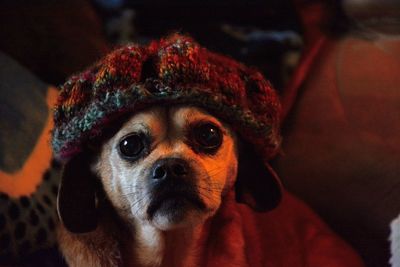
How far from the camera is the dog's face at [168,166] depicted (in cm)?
95

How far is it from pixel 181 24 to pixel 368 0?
0.65 metres

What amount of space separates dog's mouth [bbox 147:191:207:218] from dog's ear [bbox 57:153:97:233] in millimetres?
145

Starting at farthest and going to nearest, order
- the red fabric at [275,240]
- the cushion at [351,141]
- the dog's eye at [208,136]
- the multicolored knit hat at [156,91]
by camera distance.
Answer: the cushion at [351,141], the red fabric at [275,240], the dog's eye at [208,136], the multicolored knit hat at [156,91]

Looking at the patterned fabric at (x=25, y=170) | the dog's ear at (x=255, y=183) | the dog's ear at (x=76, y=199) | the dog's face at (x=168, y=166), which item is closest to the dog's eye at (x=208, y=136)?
the dog's face at (x=168, y=166)

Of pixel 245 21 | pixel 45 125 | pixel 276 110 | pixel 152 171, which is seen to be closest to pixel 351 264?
pixel 276 110

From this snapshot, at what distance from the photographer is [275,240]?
49.4 inches

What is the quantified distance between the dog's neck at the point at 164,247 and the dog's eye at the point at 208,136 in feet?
0.59

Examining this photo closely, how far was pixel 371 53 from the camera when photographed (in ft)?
5.48

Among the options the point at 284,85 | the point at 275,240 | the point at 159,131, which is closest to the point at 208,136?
the point at 159,131

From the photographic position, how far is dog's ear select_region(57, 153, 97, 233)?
101 cm

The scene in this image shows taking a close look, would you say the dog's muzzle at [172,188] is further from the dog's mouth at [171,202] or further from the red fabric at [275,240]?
the red fabric at [275,240]

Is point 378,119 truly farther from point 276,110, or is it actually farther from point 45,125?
point 45,125

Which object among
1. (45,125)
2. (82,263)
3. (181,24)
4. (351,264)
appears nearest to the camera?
(82,263)

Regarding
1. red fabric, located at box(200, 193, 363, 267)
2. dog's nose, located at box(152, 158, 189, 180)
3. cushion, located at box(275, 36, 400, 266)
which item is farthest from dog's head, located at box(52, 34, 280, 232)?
cushion, located at box(275, 36, 400, 266)
